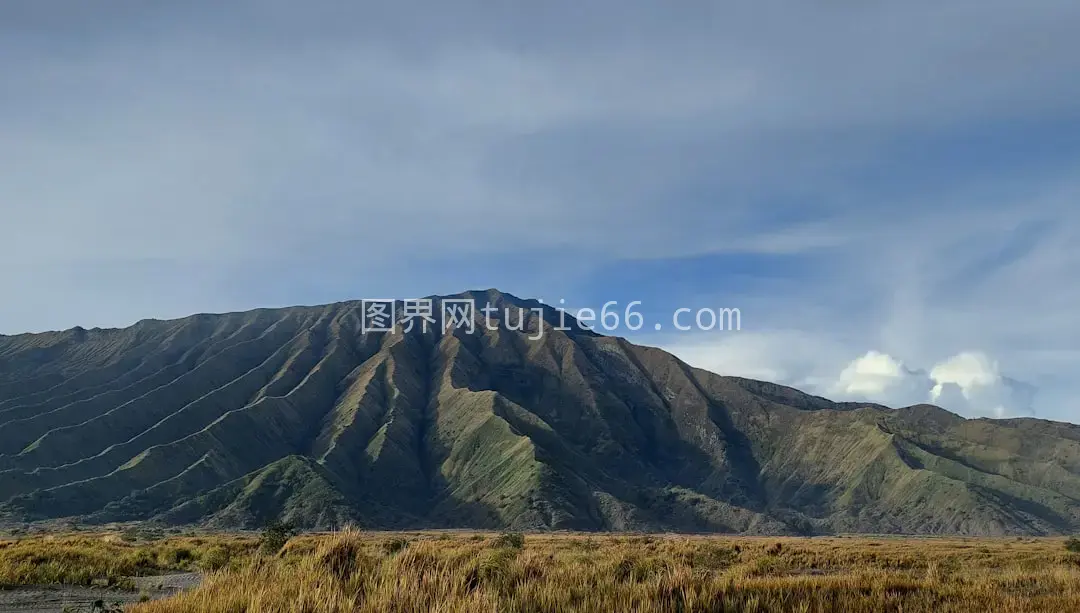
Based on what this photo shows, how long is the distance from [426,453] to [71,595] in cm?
14216

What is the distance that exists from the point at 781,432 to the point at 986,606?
193518 mm

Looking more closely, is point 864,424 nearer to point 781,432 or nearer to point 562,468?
point 781,432

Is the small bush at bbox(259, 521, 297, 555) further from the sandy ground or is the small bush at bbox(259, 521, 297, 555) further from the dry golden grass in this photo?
the sandy ground

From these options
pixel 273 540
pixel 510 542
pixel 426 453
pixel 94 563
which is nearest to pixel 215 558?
pixel 273 540

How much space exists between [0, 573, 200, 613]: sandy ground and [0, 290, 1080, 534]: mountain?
99.0 metres

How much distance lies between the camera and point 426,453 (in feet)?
508

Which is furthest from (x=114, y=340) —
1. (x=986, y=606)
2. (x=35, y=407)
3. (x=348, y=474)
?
(x=986, y=606)

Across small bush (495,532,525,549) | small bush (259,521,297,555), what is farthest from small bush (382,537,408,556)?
small bush (495,532,525,549)

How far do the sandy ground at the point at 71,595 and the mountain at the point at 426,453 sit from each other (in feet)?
325

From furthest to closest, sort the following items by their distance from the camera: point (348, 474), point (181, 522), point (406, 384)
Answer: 1. point (406, 384)
2. point (348, 474)
3. point (181, 522)

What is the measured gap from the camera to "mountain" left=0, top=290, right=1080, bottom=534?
120m

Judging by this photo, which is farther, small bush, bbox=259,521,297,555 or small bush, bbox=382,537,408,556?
small bush, bbox=259,521,297,555

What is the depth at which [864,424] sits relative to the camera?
181 meters

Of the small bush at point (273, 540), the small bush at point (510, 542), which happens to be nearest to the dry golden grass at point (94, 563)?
the small bush at point (273, 540)
